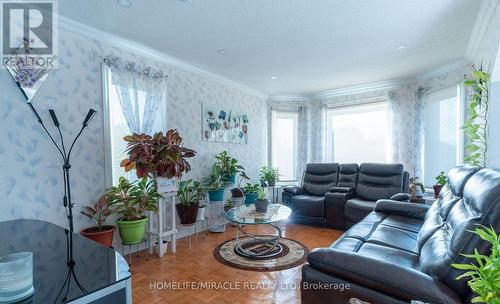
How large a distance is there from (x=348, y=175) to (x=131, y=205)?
3205 mm

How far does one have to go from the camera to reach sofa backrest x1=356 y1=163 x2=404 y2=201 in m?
Result: 3.52

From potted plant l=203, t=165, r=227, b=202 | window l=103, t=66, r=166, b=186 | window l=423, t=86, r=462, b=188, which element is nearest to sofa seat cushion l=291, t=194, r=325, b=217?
potted plant l=203, t=165, r=227, b=202

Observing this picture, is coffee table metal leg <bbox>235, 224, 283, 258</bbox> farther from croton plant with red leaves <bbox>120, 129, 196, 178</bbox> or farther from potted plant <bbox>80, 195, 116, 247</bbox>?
potted plant <bbox>80, 195, 116, 247</bbox>

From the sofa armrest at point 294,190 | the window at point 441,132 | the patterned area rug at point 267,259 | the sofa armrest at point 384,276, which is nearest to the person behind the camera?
the sofa armrest at point 384,276

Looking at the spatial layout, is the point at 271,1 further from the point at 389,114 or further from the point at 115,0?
the point at 389,114

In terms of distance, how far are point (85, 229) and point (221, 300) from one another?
1503 mm

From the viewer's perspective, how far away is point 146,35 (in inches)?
101

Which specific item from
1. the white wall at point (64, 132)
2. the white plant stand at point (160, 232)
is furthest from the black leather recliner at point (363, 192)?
the white wall at point (64, 132)

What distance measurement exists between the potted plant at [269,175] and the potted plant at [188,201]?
1.66m

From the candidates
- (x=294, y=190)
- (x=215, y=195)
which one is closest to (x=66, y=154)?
(x=215, y=195)

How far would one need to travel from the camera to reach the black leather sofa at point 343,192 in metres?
3.45

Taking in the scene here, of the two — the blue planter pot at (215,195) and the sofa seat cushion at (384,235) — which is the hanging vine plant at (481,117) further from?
the blue planter pot at (215,195)

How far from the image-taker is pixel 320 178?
4207 mm

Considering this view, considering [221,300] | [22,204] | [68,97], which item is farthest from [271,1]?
[22,204]
